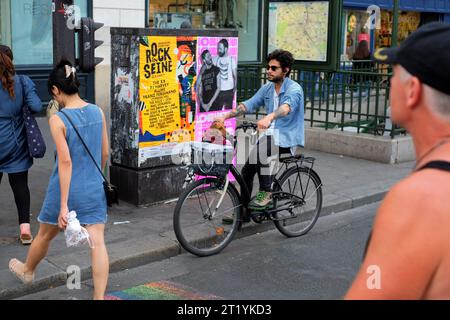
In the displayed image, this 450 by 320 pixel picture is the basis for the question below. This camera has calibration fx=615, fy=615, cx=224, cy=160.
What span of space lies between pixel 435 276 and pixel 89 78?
12086 millimetres

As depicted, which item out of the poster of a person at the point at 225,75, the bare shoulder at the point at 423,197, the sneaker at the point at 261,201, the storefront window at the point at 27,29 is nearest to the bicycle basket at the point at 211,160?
the sneaker at the point at 261,201

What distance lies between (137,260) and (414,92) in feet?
13.5

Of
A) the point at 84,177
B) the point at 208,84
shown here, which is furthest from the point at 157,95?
the point at 84,177

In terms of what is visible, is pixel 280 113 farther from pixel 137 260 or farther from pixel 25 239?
pixel 25 239

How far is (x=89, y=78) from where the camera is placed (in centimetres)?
1288

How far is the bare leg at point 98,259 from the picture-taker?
4.11 metres

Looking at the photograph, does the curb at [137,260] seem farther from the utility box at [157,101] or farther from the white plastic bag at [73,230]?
the utility box at [157,101]

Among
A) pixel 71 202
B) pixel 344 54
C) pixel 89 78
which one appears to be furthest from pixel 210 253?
pixel 344 54

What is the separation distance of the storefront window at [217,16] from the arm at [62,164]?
32.5ft

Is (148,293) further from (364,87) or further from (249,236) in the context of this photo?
(364,87)

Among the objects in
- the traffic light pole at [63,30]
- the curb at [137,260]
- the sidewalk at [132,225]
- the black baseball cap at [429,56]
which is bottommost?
the curb at [137,260]

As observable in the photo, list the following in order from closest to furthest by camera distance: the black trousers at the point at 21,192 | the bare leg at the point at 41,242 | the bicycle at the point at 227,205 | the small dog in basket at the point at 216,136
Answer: the bare leg at the point at 41,242 → the bicycle at the point at 227,205 → the black trousers at the point at 21,192 → the small dog in basket at the point at 216,136

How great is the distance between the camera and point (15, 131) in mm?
5492

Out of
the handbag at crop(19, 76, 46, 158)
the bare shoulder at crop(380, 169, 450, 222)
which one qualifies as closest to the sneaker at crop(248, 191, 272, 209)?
the handbag at crop(19, 76, 46, 158)
